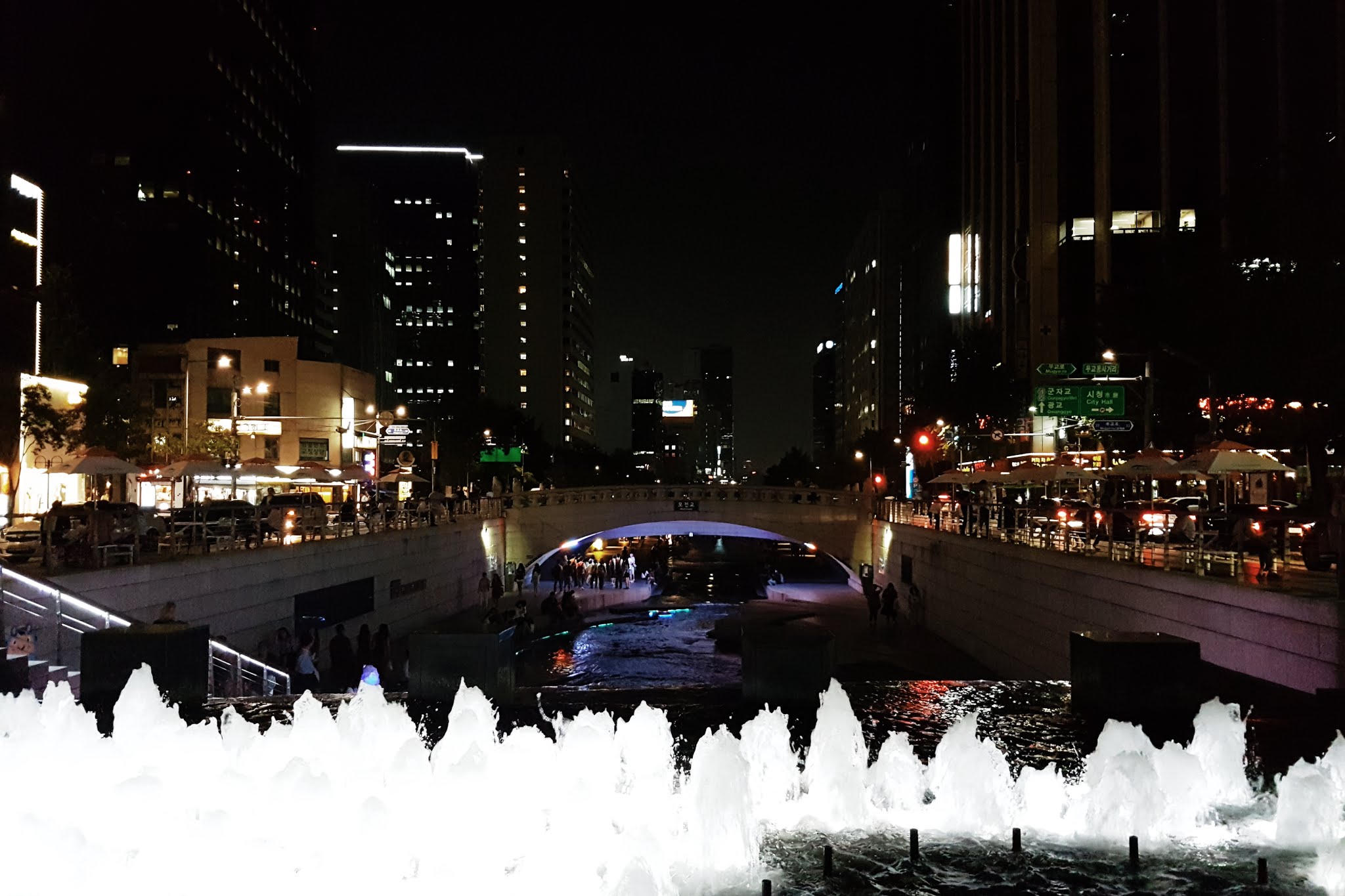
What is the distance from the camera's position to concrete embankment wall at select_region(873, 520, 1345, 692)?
15328 mm

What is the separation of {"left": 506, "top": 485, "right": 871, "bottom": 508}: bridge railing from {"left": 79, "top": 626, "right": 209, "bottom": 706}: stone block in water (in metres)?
48.5

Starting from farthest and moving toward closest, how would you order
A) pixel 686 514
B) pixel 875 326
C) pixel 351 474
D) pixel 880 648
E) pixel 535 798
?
pixel 875 326 → pixel 686 514 → pixel 351 474 → pixel 880 648 → pixel 535 798

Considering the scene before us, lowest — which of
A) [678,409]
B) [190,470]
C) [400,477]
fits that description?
[400,477]

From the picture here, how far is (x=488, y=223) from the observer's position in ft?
570

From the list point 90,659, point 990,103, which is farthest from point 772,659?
point 990,103

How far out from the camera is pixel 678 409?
174 m

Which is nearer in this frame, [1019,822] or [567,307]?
[1019,822]

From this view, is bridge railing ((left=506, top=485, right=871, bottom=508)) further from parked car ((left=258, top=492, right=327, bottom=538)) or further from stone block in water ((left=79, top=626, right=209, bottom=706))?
stone block in water ((left=79, top=626, right=209, bottom=706))

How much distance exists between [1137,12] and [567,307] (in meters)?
119

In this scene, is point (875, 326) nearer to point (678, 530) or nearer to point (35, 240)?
point (678, 530)

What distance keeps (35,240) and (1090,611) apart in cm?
4428

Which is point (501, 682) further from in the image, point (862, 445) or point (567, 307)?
point (567, 307)

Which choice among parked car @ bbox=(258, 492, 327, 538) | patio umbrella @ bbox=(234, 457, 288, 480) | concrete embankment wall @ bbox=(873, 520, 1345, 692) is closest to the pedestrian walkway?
concrete embankment wall @ bbox=(873, 520, 1345, 692)

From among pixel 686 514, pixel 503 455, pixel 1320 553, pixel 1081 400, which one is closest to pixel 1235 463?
pixel 1320 553
